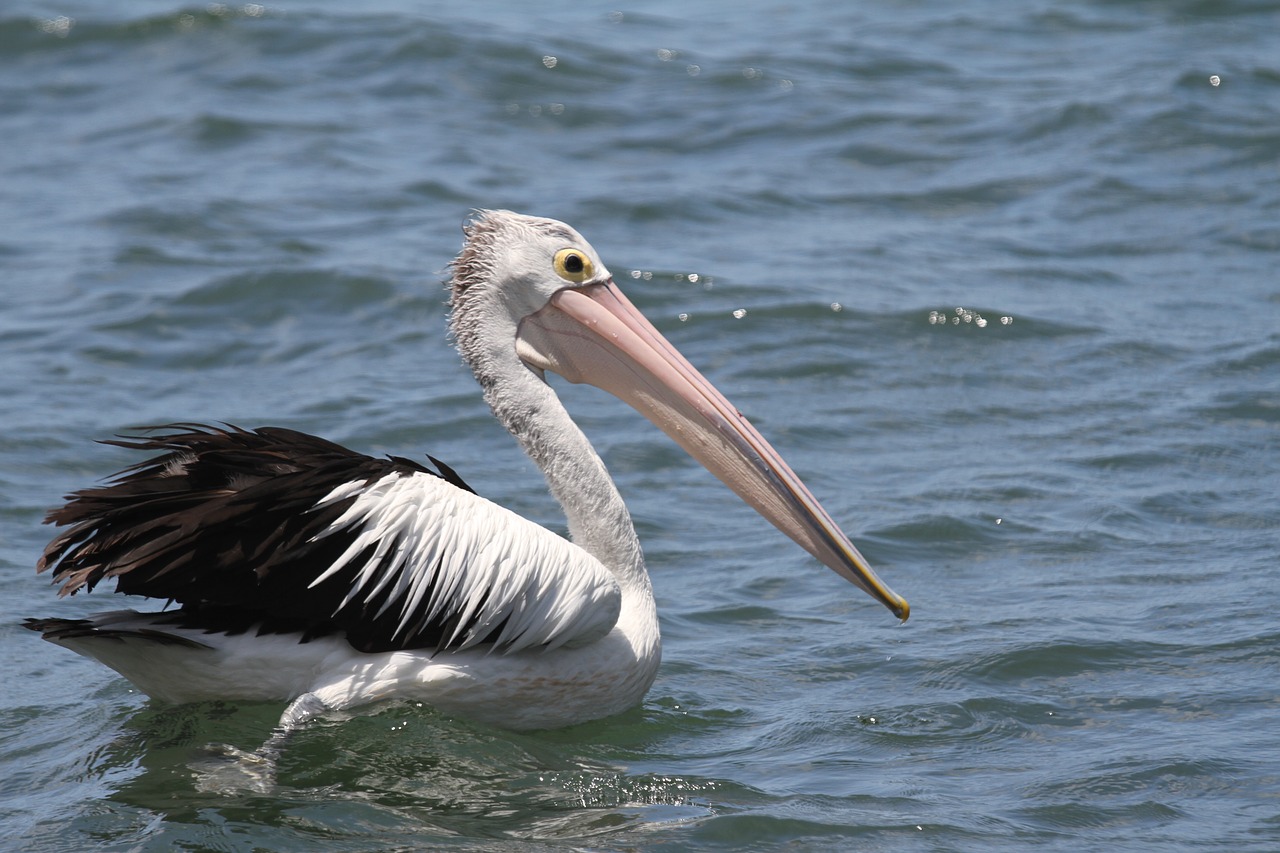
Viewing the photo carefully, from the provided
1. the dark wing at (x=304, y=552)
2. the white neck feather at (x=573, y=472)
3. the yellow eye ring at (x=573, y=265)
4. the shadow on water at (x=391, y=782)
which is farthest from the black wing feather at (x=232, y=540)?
the yellow eye ring at (x=573, y=265)

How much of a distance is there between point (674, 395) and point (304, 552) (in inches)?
47.6

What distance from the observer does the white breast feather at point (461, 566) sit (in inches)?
163

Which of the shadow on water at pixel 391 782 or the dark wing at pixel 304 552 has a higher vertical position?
the dark wing at pixel 304 552

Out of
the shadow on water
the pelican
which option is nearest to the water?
the shadow on water

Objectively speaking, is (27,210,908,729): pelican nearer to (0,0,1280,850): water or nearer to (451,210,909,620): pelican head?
(451,210,909,620): pelican head

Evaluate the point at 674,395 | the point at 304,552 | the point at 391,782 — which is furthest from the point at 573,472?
the point at 391,782

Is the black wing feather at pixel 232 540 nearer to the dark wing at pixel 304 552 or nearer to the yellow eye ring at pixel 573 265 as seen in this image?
the dark wing at pixel 304 552

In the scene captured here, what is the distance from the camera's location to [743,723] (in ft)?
15.4

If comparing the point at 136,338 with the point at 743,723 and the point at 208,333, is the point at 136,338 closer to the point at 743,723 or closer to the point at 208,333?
the point at 208,333

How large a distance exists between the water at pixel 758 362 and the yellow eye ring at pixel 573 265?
1282mm

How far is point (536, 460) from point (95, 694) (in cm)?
153

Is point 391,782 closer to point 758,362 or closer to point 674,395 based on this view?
point 674,395

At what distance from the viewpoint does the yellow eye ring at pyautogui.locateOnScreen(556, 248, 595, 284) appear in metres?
4.73

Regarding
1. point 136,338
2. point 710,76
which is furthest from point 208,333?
point 710,76
